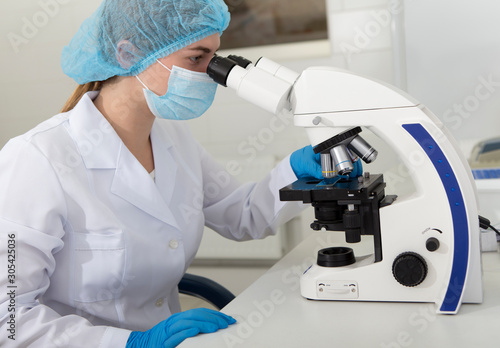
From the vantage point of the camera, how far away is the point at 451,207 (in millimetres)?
1026

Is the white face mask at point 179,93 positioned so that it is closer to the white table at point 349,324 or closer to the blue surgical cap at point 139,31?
the blue surgical cap at point 139,31

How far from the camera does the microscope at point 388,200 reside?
40.3 inches

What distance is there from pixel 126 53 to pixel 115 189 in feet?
1.14

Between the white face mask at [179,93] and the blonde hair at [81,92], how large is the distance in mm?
171

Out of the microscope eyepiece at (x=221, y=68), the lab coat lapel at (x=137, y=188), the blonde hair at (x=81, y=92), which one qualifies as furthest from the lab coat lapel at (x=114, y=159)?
the microscope eyepiece at (x=221, y=68)

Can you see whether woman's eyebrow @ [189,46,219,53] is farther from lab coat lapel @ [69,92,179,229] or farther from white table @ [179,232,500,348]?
white table @ [179,232,500,348]

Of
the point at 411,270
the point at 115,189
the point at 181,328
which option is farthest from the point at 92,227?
the point at 411,270

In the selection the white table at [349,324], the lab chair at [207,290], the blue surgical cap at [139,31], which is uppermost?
the blue surgical cap at [139,31]

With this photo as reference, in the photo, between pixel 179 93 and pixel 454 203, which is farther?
pixel 179 93

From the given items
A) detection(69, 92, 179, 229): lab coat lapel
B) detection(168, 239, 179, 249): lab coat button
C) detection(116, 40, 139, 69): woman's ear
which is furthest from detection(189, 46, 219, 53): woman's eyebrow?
detection(168, 239, 179, 249): lab coat button

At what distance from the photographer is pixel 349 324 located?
3.23 ft

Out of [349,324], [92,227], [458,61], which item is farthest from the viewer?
[458,61]

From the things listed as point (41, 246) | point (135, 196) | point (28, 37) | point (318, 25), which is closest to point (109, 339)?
point (41, 246)

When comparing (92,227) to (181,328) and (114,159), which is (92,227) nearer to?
(114,159)
